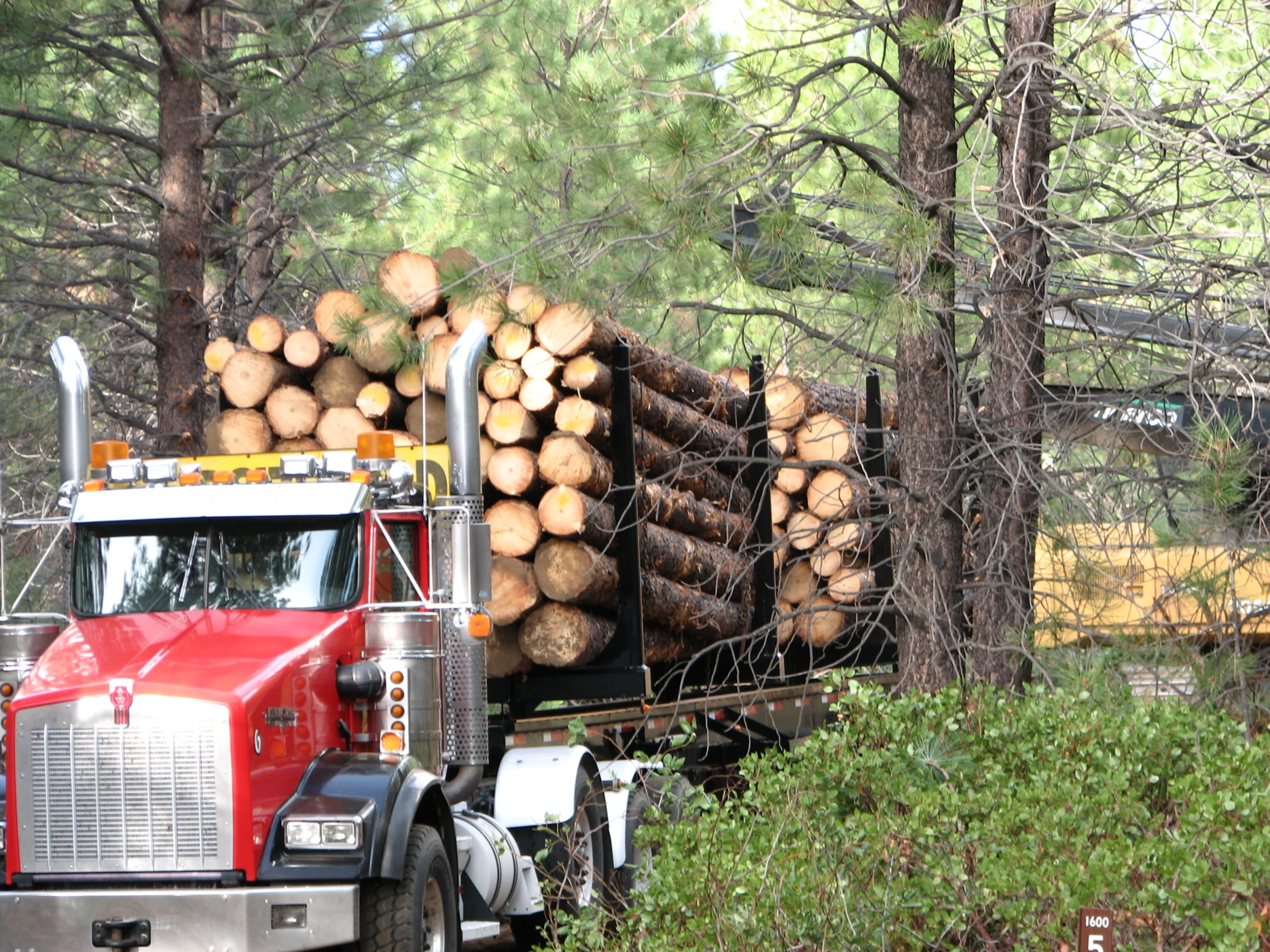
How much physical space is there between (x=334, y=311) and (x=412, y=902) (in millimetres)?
3952

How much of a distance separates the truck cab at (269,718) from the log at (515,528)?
96 centimetres

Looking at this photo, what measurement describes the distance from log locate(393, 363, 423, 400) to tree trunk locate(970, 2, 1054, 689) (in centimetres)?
321

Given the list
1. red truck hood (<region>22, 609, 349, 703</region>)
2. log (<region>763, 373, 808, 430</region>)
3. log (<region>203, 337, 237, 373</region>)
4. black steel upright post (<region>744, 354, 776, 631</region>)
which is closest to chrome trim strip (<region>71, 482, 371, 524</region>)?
red truck hood (<region>22, 609, 349, 703</region>)

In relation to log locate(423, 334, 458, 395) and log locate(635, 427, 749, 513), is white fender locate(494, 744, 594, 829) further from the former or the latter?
log locate(423, 334, 458, 395)

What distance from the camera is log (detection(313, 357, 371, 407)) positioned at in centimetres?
898

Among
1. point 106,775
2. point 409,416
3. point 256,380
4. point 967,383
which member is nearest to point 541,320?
point 409,416

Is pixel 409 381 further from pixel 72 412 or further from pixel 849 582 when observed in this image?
pixel 849 582

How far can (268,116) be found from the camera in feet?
38.1

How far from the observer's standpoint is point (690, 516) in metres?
10.0

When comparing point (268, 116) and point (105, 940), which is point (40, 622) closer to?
point (105, 940)

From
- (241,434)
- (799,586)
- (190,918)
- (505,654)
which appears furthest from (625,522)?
(190,918)

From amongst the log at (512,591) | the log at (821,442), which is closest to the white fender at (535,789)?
the log at (512,591)

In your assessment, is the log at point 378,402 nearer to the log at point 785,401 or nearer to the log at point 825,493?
the log at point 785,401

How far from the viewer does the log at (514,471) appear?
8555 millimetres
